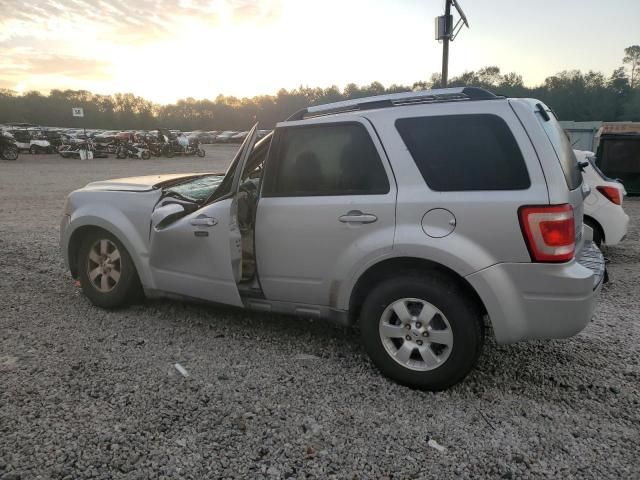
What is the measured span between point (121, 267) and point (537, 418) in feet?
11.1

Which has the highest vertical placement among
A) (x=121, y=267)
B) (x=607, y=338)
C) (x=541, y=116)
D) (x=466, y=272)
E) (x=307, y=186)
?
(x=541, y=116)

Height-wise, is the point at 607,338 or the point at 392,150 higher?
the point at 392,150

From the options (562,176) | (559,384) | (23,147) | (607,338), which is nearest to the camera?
(562,176)

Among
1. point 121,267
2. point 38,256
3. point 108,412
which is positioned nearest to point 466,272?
point 108,412

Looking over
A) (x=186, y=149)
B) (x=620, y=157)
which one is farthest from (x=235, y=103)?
(x=620, y=157)

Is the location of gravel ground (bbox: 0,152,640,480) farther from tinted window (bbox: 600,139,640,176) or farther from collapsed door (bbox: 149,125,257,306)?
tinted window (bbox: 600,139,640,176)

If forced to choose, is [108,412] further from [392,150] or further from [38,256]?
[38,256]

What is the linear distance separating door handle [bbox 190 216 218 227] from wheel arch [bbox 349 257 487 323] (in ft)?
3.92

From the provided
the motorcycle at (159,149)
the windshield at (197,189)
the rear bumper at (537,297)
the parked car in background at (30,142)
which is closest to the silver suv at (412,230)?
the rear bumper at (537,297)

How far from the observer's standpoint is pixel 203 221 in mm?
3639

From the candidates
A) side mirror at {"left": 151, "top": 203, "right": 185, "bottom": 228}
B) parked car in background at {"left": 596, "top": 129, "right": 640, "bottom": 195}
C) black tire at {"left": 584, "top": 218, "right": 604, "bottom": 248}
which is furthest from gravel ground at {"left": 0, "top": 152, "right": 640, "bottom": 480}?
parked car in background at {"left": 596, "top": 129, "right": 640, "bottom": 195}

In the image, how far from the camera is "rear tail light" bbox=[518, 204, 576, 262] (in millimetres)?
2594

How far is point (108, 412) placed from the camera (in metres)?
2.79

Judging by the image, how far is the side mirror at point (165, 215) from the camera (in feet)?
12.9
